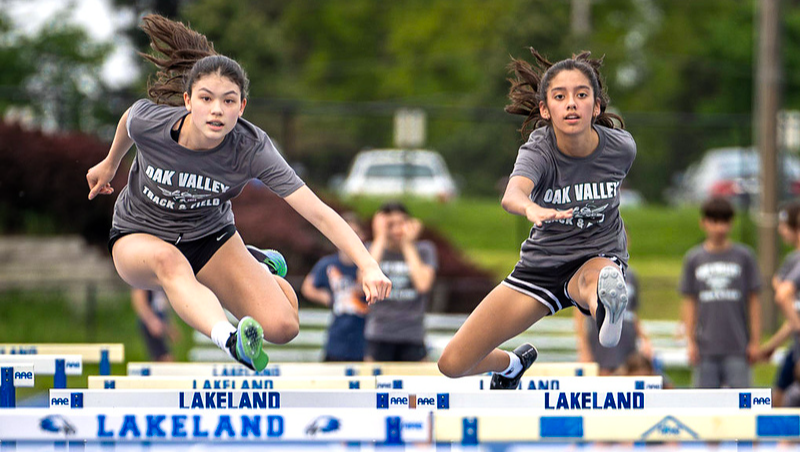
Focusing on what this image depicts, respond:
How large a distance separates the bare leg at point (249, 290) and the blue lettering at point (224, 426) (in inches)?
60.7

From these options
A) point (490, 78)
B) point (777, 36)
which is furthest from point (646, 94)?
point (777, 36)

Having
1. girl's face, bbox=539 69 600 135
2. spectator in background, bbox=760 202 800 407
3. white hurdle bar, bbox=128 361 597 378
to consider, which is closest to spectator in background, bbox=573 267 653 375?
spectator in background, bbox=760 202 800 407

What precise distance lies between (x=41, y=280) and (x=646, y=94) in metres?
21.1

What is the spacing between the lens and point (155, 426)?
3.72m

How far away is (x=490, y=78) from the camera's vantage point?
21.7 metres

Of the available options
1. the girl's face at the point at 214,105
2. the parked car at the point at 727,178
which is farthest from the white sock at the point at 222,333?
the parked car at the point at 727,178

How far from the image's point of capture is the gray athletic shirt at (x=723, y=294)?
27.8ft

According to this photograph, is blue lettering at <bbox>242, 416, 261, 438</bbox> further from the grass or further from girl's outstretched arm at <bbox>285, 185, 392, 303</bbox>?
the grass

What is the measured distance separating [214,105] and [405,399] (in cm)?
155

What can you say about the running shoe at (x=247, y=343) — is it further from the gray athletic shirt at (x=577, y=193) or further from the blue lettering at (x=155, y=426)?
the gray athletic shirt at (x=577, y=193)

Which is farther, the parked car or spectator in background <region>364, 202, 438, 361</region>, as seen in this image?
the parked car

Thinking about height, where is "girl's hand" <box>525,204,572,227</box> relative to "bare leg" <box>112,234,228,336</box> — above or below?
above

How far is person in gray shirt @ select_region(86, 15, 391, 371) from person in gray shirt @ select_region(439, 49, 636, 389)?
2.55 ft

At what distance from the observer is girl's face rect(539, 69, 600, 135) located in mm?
4928
